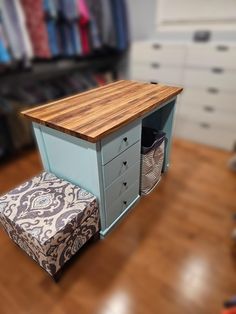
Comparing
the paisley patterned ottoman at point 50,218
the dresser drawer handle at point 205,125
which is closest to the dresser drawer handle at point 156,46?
the dresser drawer handle at point 205,125

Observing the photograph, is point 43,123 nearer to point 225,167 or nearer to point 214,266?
point 214,266

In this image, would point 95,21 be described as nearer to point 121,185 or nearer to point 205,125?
point 205,125

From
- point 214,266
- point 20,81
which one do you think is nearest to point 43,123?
point 214,266

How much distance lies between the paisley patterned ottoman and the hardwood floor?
199 mm

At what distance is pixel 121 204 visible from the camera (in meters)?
1.06

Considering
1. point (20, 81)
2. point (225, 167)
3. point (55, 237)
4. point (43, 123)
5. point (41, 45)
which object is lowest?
point (225, 167)

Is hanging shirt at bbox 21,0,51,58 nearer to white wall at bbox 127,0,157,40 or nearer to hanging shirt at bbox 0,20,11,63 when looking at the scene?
hanging shirt at bbox 0,20,11,63

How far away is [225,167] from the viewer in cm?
185

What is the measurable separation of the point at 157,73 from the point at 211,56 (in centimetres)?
52

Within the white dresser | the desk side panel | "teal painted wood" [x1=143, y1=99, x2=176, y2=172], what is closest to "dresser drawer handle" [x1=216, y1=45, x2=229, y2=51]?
the white dresser

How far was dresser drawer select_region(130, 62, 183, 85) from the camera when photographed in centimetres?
207

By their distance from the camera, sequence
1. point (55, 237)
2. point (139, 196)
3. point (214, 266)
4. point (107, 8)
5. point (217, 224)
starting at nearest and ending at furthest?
point (55, 237)
point (214, 266)
point (139, 196)
point (217, 224)
point (107, 8)

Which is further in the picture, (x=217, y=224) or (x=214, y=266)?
(x=217, y=224)

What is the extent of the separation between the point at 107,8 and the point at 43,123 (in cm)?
172
